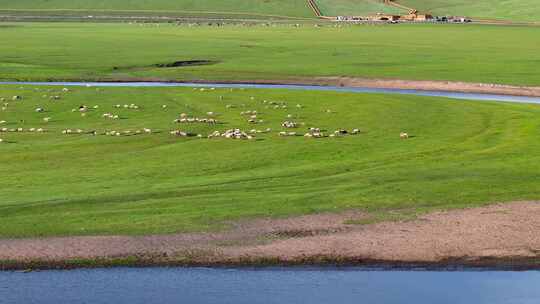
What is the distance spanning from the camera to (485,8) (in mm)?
143500

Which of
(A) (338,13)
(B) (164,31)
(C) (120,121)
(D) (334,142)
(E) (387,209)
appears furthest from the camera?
(A) (338,13)

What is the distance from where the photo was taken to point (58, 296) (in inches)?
645

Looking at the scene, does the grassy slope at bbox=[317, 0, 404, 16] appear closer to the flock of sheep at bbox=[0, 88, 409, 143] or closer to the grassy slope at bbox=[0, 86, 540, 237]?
the grassy slope at bbox=[0, 86, 540, 237]

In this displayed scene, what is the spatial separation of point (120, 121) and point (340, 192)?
14.3m

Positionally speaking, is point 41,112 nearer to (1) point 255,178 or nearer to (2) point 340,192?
(1) point 255,178

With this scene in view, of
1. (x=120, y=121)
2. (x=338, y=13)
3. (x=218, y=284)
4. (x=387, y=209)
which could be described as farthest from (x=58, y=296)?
(x=338, y=13)

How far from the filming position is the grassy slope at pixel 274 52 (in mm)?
57906

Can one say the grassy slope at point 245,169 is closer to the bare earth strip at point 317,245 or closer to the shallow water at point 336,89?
the bare earth strip at point 317,245

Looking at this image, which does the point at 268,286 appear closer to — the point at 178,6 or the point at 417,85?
the point at 417,85

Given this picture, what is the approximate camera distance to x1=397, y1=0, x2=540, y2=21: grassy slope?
436ft

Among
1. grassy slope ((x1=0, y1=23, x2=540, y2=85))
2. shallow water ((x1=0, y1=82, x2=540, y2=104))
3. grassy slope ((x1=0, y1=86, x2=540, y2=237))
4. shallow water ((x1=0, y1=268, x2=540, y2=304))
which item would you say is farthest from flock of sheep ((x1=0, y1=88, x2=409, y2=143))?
grassy slope ((x1=0, y1=23, x2=540, y2=85))

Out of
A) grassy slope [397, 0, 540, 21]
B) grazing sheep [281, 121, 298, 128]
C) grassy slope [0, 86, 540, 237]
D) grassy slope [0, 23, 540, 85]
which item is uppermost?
grassy slope [397, 0, 540, 21]

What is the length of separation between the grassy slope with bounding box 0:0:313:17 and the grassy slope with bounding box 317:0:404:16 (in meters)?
3.06

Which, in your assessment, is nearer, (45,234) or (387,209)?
(45,234)
